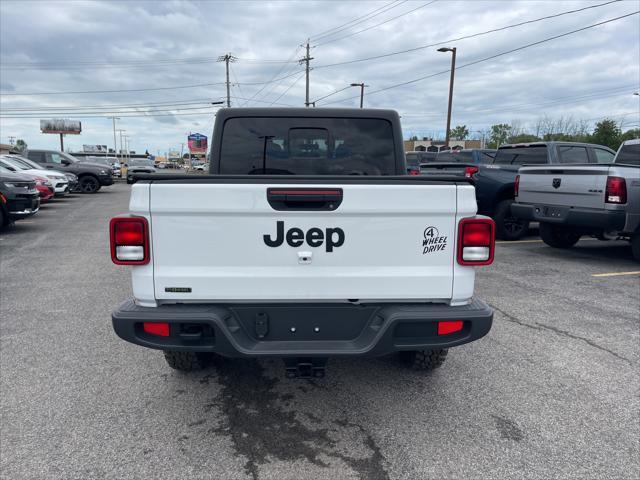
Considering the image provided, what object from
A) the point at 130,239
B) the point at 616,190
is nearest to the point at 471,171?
the point at 616,190

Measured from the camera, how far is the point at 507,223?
9844 millimetres

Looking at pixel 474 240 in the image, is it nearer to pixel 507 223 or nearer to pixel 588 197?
pixel 588 197

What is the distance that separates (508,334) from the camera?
4.57m

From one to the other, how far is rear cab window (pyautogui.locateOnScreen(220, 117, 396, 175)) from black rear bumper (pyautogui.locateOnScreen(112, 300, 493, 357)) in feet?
5.72

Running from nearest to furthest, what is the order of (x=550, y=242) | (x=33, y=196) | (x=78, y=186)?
(x=550, y=242)
(x=33, y=196)
(x=78, y=186)

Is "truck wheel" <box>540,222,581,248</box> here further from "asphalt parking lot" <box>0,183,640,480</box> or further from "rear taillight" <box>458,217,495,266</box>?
"rear taillight" <box>458,217,495,266</box>

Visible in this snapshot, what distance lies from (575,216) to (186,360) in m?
6.52

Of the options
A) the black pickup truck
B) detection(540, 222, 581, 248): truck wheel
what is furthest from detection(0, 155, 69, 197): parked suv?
detection(540, 222, 581, 248): truck wheel

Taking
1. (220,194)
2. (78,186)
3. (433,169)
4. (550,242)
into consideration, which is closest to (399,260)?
(220,194)

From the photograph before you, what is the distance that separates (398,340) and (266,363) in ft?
5.05

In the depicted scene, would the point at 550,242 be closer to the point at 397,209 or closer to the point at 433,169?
the point at 433,169

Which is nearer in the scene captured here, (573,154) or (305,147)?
(305,147)

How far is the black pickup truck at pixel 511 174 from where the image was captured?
9430mm

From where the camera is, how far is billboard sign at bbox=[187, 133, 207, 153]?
76.0 m
